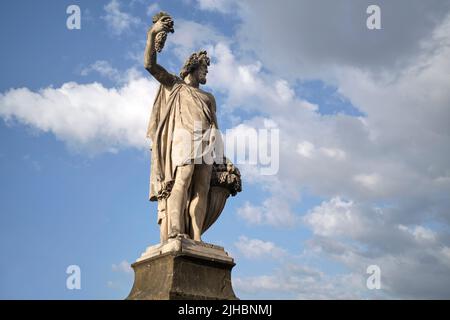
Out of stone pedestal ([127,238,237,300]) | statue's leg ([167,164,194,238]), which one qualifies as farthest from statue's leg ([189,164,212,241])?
stone pedestal ([127,238,237,300])

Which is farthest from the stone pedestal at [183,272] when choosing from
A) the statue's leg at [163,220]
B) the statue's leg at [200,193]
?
the statue's leg at [200,193]

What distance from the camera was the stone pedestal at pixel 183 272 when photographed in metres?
9.75

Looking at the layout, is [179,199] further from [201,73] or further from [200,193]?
[201,73]

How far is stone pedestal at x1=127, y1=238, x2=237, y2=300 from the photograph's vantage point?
975 cm

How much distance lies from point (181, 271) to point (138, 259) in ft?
4.33

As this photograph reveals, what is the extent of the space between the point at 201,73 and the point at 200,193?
2.74m

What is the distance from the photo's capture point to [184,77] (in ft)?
40.1

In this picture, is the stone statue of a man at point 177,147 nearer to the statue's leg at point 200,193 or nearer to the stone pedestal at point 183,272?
the statue's leg at point 200,193

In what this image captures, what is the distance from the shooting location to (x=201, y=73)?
40.0 ft

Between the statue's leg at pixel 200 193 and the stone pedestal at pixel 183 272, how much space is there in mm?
645
